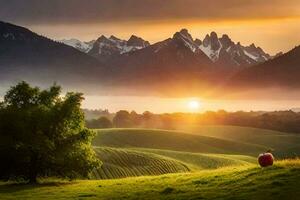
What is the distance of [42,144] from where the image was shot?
61.5 meters

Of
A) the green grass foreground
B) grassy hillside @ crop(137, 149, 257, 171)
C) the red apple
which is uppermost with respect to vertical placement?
the red apple

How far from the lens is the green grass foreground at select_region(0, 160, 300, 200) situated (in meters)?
38.8

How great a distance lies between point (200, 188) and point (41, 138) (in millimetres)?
23785

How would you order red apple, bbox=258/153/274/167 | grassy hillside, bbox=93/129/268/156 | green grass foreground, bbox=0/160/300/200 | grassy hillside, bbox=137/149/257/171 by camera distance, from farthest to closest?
grassy hillside, bbox=93/129/268/156
grassy hillside, bbox=137/149/257/171
red apple, bbox=258/153/274/167
green grass foreground, bbox=0/160/300/200

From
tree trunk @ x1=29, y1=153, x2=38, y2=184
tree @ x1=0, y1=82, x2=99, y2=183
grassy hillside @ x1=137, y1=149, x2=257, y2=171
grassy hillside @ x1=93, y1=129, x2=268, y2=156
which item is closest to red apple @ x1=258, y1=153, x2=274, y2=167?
tree @ x1=0, y1=82, x2=99, y2=183

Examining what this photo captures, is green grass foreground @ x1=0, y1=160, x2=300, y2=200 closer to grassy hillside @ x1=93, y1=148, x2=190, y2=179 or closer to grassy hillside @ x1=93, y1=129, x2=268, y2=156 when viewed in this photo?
grassy hillside @ x1=93, y1=148, x2=190, y2=179

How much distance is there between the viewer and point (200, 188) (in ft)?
141

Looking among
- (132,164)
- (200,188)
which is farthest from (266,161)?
(132,164)

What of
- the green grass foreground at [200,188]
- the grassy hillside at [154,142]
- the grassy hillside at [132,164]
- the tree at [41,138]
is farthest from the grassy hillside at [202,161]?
the green grass foreground at [200,188]

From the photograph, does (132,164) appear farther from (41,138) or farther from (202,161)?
(41,138)

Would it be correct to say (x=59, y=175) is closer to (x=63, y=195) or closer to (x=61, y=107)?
(x=61, y=107)

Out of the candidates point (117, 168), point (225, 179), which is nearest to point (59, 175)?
point (225, 179)

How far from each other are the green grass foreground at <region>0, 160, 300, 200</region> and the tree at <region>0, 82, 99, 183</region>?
24.2 feet

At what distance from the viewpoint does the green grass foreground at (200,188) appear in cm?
3881
